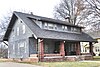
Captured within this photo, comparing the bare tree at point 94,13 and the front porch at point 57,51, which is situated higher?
the bare tree at point 94,13

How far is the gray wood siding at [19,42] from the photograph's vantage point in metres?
29.5

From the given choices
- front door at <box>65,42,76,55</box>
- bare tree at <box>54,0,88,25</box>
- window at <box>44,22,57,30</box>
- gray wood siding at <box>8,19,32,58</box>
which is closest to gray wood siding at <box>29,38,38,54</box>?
gray wood siding at <box>8,19,32,58</box>

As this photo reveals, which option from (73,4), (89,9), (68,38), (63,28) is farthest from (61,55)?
(73,4)

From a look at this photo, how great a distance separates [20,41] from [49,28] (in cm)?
486

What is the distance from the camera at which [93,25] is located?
103 feet

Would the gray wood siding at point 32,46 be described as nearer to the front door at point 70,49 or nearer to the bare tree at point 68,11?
the front door at point 70,49

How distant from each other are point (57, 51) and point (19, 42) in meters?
6.20

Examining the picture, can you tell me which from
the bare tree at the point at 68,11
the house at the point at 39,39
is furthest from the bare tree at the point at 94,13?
the bare tree at the point at 68,11

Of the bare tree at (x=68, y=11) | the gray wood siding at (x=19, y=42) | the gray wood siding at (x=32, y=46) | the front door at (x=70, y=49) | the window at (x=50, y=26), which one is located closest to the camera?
the gray wood siding at (x=32, y=46)

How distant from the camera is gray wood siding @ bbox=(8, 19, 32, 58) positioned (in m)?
29.5

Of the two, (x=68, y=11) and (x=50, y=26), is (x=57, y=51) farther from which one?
(x=68, y=11)

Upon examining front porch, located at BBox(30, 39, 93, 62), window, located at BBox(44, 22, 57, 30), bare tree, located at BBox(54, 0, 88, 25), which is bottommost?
front porch, located at BBox(30, 39, 93, 62)

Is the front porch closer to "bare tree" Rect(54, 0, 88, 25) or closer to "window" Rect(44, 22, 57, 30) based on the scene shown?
"window" Rect(44, 22, 57, 30)

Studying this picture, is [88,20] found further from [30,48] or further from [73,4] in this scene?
[73,4]
